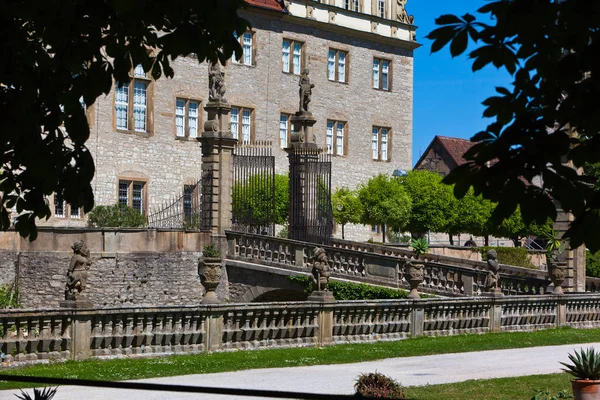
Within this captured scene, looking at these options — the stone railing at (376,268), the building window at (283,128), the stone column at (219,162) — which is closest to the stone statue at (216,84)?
the stone column at (219,162)

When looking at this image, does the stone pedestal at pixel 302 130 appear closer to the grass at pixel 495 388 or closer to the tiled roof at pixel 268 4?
Result: the tiled roof at pixel 268 4

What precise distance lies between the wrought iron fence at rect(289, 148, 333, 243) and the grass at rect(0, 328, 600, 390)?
8953 mm

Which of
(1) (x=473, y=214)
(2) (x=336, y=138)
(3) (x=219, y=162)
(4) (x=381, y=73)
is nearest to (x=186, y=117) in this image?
(2) (x=336, y=138)

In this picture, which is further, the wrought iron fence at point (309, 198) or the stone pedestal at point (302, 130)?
the wrought iron fence at point (309, 198)

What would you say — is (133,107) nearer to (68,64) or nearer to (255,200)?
(255,200)

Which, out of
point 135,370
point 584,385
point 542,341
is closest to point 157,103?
point 542,341

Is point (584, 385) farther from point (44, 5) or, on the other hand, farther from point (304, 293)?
point (304, 293)

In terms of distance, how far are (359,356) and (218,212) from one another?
483 inches

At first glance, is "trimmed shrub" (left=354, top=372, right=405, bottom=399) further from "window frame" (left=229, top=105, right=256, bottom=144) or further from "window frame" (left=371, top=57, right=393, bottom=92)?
"window frame" (left=371, top=57, right=393, bottom=92)

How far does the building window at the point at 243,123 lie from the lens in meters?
45.7

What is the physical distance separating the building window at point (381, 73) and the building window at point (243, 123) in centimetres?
843

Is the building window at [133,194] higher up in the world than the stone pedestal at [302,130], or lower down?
lower down

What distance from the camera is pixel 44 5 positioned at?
24.2ft

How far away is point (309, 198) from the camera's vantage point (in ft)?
106
